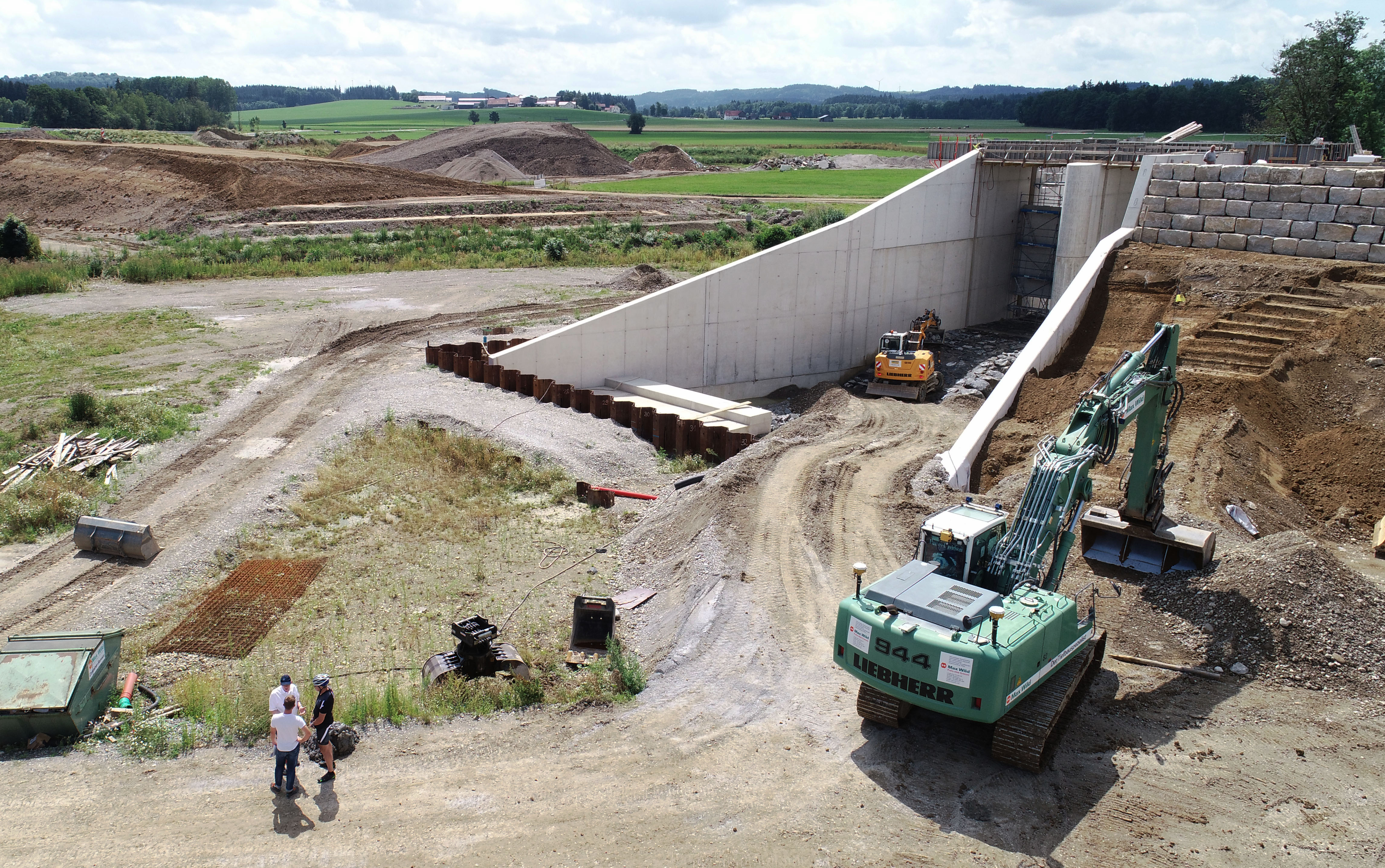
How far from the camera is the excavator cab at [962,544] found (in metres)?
12.0

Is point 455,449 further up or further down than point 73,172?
further down

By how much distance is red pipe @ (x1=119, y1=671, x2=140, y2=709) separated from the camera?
12789 millimetres

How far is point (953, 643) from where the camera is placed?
33.9 feet

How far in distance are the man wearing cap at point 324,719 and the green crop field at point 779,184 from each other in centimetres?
6106

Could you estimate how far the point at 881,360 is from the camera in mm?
30203

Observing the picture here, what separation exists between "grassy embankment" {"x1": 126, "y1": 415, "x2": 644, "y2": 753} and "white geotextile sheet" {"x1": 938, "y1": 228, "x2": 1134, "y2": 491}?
746 centimetres

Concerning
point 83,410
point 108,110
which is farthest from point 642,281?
point 108,110

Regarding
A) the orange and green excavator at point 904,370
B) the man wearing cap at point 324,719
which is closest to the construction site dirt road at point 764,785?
the man wearing cap at point 324,719

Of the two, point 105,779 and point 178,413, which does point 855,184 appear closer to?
point 178,413

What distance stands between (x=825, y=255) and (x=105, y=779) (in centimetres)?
2713

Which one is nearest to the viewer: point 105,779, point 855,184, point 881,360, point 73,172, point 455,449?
point 105,779

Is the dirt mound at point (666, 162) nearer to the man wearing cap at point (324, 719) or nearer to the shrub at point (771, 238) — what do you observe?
the shrub at point (771, 238)

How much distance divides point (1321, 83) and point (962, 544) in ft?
203

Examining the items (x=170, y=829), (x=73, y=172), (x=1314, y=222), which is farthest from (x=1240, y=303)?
(x=73, y=172)
